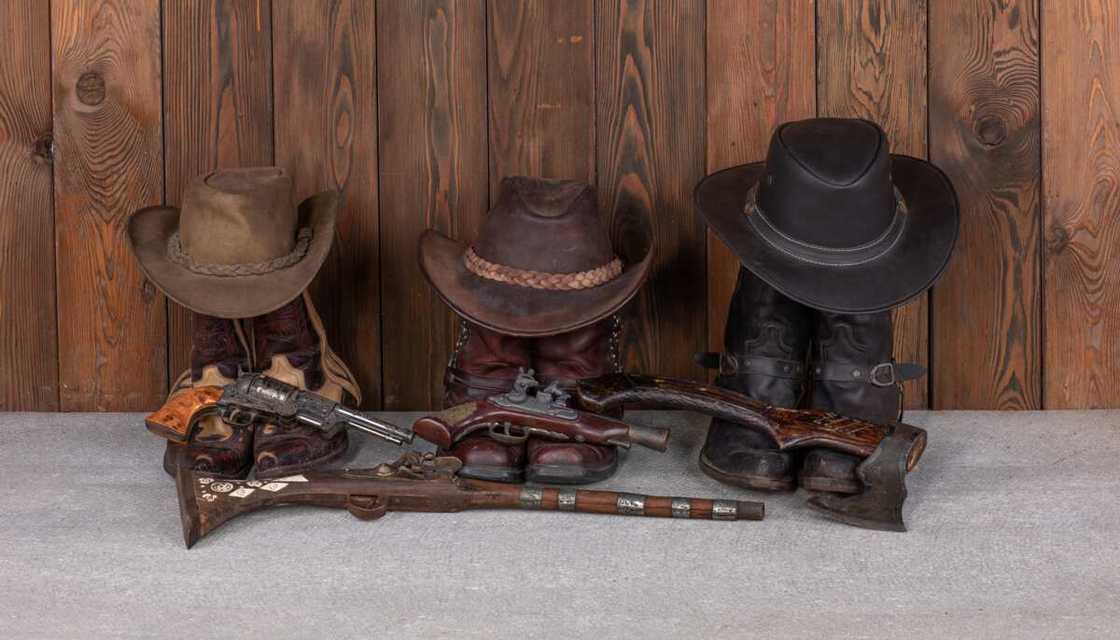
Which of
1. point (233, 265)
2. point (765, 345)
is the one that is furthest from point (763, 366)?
point (233, 265)

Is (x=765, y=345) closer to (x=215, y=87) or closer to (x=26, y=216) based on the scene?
(x=215, y=87)

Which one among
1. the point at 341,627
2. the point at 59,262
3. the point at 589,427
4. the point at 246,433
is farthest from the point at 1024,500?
the point at 59,262

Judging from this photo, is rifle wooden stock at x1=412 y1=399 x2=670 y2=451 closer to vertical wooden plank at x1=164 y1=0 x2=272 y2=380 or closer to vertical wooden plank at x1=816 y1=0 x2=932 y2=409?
vertical wooden plank at x1=164 y1=0 x2=272 y2=380

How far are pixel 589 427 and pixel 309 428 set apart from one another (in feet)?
1.72

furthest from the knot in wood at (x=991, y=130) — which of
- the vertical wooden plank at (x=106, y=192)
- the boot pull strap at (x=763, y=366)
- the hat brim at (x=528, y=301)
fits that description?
the vertical wooden plank at (x=106, y=192)

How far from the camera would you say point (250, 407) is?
2.21 m

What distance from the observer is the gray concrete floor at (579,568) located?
1592mm

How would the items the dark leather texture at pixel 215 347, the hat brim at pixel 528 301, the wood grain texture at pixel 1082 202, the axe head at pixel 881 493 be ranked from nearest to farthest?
the axe head at pixel 881 493 < the hat brim at pixel 528 301 < the dark leather texture at pixel 215 347 < the wood grain texture at pixel 1082 202

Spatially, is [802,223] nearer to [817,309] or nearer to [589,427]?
[817,309]

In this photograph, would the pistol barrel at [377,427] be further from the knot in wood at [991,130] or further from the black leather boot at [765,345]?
the knot in wood at [991,130]

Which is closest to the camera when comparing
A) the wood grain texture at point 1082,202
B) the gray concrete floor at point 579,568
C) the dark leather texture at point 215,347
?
the gray concrete floor at point 579,568

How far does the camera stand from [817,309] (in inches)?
87.3

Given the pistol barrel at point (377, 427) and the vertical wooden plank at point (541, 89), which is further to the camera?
the vertical wooden plank at point (541, 89)

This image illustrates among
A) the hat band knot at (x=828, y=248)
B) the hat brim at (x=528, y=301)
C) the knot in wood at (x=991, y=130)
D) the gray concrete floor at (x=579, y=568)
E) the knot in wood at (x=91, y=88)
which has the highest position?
the knot in wood at (x=91, y=88)
